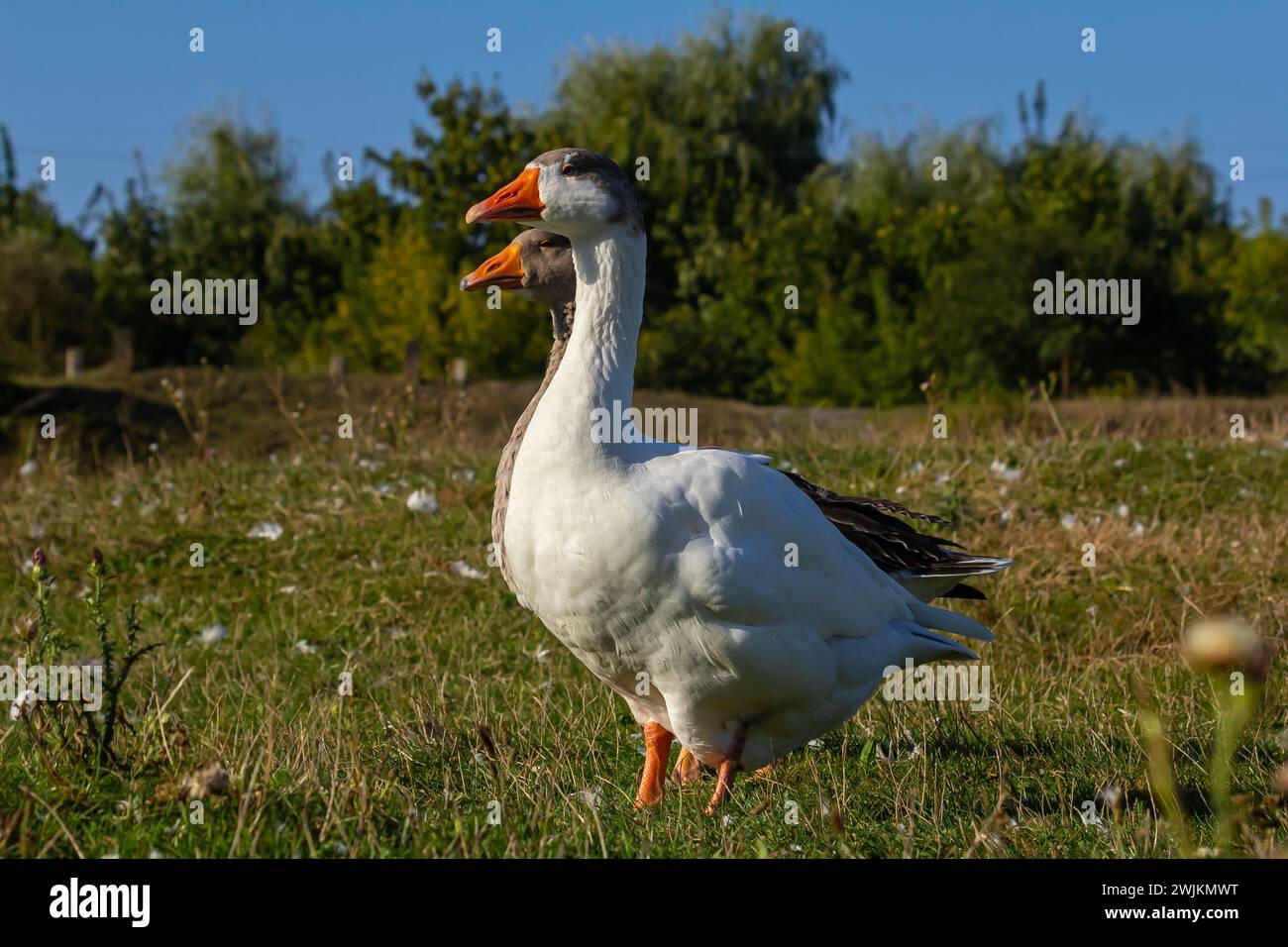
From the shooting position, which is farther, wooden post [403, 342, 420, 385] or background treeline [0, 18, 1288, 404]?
background treeline [0, 18, 1288, 404]

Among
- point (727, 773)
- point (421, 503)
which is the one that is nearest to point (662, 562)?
point (727, 773)

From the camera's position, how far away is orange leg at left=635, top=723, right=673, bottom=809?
13.1 feet

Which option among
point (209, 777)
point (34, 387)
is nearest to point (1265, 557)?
point (209, 777)

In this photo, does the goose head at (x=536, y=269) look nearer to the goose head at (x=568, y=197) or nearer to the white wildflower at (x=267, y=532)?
the goose head at (x=568, y=197)

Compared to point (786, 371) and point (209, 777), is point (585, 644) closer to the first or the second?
point (209, 777)

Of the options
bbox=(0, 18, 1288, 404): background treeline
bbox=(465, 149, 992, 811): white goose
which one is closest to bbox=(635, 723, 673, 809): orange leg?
bbox=(465, 149, 992, 811): white goose

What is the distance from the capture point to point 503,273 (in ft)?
16.6

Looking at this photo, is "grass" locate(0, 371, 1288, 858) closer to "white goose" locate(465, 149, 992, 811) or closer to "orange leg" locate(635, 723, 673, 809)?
"orange leg" locate(635, 723, 673, 809)

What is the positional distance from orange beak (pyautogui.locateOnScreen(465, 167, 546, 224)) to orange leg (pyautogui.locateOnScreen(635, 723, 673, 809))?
1635mm

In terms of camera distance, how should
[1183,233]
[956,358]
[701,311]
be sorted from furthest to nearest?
[1183,233] < [701,311] < [956,358]

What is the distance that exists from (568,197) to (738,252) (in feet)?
75.8

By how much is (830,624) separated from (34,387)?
59.5 ft

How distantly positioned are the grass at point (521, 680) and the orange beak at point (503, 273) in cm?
155
